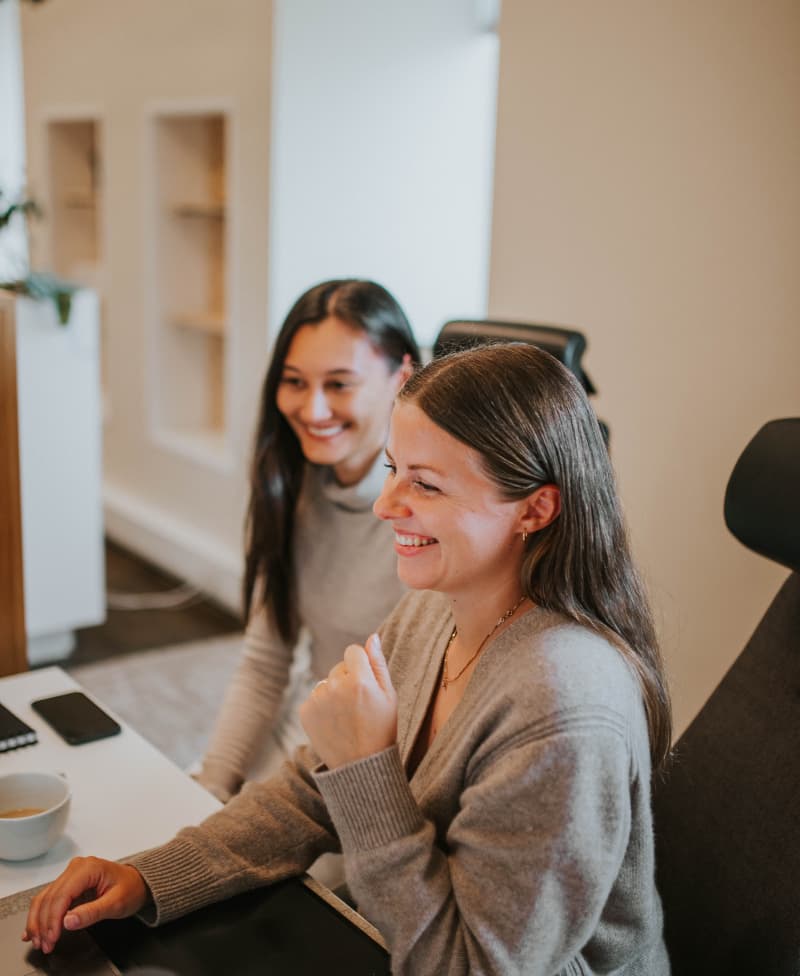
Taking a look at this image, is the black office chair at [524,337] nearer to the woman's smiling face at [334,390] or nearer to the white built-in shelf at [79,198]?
the woman's smiling face at [334,390]

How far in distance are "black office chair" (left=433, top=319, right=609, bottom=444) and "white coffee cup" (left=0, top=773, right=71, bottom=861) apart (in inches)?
28.9

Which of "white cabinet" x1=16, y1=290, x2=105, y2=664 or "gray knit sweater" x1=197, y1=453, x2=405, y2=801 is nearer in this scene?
"gray knit sweater" x1=197, y1=453, x2=405, y2=801

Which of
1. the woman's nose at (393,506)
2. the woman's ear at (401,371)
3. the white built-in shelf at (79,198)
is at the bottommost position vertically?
the woman's nose at (393,506)

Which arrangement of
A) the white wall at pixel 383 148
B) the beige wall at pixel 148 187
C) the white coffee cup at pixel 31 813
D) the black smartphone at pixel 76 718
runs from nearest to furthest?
the white coffee cup at pixel 31 813 < the black smartphone at pixel 76 718 < the white wall at pixel 383 148 < the beige wall at pixel 148 187

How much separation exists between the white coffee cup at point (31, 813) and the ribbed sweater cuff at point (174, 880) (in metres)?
0.10

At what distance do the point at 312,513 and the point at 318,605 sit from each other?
152mm

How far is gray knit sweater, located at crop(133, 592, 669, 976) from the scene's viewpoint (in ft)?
2.70

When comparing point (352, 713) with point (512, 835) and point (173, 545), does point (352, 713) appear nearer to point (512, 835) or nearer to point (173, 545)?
point (512, 835)

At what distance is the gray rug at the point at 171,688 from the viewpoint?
9.55 ft

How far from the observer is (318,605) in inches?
65.0

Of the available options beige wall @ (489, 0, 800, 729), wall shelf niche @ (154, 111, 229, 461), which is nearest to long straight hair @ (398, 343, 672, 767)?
beige wall @ (489, 0, 800, 729)

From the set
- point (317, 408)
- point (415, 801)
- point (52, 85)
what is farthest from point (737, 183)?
point (52, 85)

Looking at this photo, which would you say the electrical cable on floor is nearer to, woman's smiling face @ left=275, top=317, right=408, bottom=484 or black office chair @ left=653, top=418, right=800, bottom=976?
woman's smiling face @ left=275, top=317, right=408, bottom=484

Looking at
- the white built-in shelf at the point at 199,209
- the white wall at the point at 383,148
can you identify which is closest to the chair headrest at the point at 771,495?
the white wall at the point at 383,148
